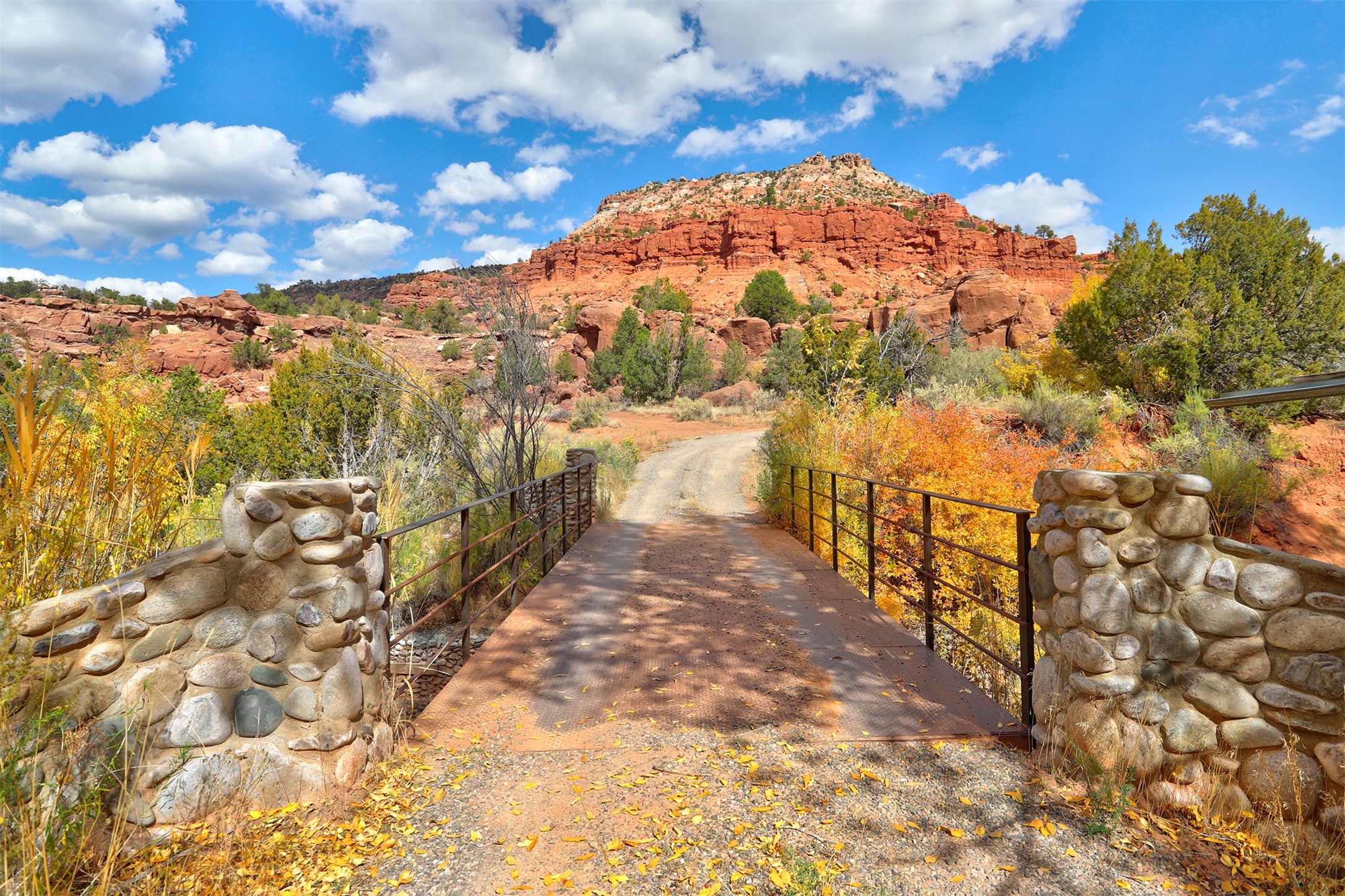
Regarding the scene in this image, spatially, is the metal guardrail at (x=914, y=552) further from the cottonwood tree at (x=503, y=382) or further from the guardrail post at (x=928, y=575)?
the cottonwood tree at (x=503, y=382)

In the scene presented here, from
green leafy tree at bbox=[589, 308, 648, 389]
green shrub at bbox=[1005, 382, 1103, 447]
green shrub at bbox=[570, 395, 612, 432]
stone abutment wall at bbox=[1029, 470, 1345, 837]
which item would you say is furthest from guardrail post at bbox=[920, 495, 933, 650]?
green leafy tree at bbox=[589, 308, 648, 389]

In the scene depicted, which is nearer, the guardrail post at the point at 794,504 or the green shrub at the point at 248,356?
the guardrail post at the point at 794,504

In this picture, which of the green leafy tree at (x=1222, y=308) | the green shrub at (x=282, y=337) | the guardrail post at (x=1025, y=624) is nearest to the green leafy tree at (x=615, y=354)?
the green shrub at (x=282, y=337)

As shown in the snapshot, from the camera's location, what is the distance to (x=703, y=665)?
4391 millimetres

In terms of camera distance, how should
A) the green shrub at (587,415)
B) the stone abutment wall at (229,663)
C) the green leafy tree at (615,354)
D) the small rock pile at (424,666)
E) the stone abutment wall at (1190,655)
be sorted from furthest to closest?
the green leafy tree at (615,354), the green shrub at (587,415), the small rock pile at (424,666), the stone abutment wall at (1190,655), the stone abutment wall at (229,663)

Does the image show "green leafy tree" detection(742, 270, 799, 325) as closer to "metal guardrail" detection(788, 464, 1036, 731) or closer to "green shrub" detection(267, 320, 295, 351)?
"green shrub" detection(267, 320, 295, 351)

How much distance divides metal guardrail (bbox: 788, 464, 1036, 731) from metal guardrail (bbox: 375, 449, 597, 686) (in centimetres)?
306

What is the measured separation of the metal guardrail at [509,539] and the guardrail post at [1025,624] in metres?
3.23

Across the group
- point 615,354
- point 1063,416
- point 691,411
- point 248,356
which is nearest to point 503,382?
point 1063,416

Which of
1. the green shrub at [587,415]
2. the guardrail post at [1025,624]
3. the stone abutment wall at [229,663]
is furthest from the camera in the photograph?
the green shrub at [587,415]

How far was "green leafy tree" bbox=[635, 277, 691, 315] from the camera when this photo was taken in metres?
51.5

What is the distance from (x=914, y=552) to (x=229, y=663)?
354 inches

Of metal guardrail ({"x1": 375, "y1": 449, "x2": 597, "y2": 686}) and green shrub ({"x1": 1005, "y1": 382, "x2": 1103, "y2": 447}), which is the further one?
green shrub ({"x1": 1005, "y1": 382, "x2": 1103, "y2": 447})

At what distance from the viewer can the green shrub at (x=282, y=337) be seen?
134 feet
